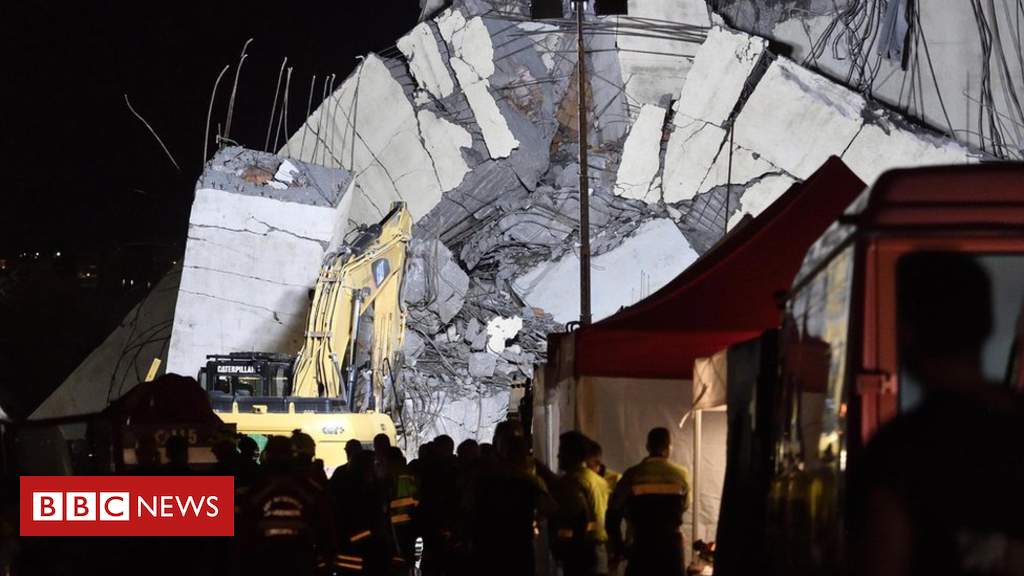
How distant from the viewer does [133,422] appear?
12.1m

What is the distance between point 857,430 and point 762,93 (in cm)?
2076

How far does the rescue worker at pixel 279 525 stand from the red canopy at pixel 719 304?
2.95 m

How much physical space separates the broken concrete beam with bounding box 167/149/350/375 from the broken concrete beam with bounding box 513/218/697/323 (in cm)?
465

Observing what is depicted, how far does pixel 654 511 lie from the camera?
7461 millimetres

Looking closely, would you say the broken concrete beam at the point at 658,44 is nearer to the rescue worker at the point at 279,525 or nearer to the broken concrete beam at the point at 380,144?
the broken concrete beam at the point at 380,144

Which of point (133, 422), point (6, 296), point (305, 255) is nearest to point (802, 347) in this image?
point (133, 422)

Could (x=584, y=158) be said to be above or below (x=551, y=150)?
below

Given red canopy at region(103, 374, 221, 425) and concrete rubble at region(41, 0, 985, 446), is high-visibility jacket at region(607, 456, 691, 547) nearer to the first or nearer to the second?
red canopy at region(103, 374, 221, 425)

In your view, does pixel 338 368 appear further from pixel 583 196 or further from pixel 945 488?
pixel 945 488

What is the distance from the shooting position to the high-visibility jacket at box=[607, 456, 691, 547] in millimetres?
7430

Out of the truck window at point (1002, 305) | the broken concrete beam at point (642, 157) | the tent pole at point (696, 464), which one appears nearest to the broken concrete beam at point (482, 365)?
the broken concrete beam at point (642, 157)

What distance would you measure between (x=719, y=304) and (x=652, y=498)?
232 centimetres

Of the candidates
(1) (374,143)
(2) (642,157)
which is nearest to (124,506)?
(1) (374,143)

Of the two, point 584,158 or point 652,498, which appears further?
point 584,158
